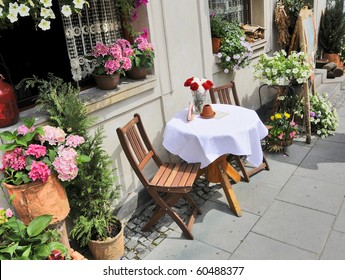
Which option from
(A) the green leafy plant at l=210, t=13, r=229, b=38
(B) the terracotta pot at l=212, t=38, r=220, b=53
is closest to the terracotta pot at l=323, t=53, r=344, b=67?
(A) the green leafy plant at l=210, t=13, r=229, b=38

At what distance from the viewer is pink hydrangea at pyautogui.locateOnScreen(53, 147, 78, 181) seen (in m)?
2.56

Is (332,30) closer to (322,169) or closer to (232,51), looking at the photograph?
(232,51)

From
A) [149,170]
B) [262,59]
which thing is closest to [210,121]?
[149,170]

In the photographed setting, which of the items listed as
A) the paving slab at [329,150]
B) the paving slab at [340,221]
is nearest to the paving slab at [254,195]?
the paving slab at [340,221]

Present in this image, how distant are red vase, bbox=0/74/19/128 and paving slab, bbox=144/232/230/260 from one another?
66.4 inches

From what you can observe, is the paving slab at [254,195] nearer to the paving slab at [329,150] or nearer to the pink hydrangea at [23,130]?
the paving slab at [329,150]

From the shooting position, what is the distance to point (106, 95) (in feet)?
11.0

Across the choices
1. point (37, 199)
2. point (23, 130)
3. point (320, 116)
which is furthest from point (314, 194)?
point (23, 130)

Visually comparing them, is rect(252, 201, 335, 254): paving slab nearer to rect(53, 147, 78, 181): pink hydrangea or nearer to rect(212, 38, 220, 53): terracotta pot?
rect(53, 147, 78, 181): pink hydrangea

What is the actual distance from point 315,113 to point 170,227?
319 cm

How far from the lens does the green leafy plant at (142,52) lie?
3557mm

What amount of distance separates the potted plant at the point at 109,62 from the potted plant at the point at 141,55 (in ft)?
0.32
